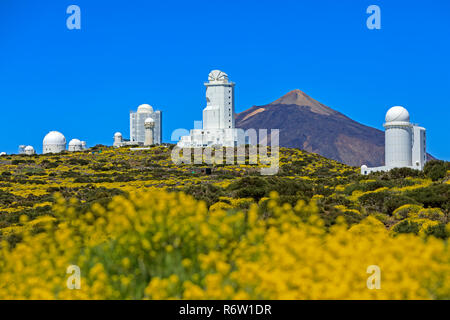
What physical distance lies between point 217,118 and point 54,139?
31.2 metres

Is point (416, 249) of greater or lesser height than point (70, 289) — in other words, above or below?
above

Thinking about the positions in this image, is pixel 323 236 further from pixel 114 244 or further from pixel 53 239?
pixel 53 239

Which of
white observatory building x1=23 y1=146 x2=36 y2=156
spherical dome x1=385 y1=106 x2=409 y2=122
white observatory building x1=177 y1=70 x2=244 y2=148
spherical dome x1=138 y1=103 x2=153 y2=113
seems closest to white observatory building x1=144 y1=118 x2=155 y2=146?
white observatory building x1=177 y1=70 x2=244 y2=148

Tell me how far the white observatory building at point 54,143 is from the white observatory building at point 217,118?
2762 centimetres

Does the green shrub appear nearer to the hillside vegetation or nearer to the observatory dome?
the hillside vegetation

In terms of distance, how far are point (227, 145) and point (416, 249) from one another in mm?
58853

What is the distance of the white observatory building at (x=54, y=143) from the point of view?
83812 mm

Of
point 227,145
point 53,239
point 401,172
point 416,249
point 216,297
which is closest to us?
point 216,297

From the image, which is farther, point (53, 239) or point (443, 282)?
point (53, 239)

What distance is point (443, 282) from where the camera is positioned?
22.8ft

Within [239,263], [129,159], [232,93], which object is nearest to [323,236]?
[239,263]

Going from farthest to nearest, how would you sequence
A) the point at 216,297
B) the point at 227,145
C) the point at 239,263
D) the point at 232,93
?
the point at 232,93 → the point at 227,145 → the point at 239,263 → the point at 216,297

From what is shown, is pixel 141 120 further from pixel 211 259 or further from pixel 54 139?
pixel 211 259

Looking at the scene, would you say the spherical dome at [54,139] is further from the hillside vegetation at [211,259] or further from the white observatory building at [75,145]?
the hillside vegetation at [211,259]
